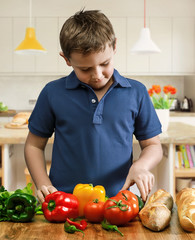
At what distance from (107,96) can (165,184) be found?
1.61 m

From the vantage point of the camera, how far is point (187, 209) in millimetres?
966

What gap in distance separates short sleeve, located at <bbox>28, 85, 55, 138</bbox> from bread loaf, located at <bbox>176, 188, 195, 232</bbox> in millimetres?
545

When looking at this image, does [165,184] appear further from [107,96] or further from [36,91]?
[36,91]

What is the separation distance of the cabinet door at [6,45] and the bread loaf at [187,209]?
4526mm

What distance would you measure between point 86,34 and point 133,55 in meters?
4.24

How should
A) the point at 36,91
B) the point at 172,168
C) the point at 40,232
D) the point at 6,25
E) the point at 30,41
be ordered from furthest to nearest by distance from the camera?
the point at 36,91 < the point at 6,25 < the point at 30,41 < the point at 172,168 < the point at 40,232

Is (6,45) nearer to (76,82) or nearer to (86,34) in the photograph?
(76,82)

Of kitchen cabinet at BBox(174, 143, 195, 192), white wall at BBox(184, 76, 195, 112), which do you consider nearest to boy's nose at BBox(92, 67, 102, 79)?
kitchen cabinet at BBox(174, 143, 195, 192)

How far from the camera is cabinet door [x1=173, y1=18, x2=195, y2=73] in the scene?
521cm

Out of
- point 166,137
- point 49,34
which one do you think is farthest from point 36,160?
point 49,34

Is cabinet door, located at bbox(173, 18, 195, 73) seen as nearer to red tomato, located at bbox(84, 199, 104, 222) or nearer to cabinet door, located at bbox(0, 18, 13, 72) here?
cabinet door, located at bbox(0, 18, 13, 72)

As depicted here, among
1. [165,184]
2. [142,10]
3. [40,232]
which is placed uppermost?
[142,10]

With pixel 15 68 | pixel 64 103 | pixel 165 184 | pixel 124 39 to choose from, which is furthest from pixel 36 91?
pixel 64 103

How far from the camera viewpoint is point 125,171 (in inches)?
52.1
